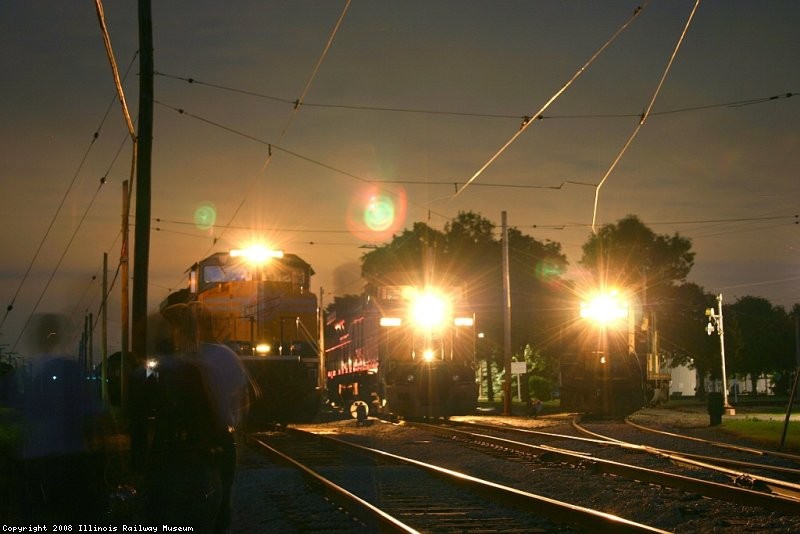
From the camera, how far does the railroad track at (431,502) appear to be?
28.3 ft

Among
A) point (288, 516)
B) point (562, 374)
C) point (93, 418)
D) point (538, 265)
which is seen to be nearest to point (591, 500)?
point (288, 516)

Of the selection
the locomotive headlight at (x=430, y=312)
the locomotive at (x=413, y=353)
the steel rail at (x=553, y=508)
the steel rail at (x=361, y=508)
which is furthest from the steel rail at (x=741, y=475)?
the locomotive headlight at (x=430, y=312)

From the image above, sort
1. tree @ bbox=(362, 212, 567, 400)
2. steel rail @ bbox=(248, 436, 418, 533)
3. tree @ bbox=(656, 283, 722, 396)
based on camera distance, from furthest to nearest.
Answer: tree @ bbox=(656, 283, 722, 396) → tree @ bbox=(362, 212, 567, 400) → steel rail @ bbox=(248, 436, 418, 533)

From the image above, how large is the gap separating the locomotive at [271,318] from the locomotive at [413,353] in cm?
248

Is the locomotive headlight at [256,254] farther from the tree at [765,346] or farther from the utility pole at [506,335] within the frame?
the tree at [765,346]

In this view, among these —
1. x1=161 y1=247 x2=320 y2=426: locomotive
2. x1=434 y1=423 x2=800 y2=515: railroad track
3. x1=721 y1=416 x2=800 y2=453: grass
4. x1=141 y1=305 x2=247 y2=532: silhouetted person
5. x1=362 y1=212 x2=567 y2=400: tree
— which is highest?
x1=362 y1=212 x2=567 y2=400: tree

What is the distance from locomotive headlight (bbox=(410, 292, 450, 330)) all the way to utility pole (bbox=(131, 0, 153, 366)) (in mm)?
14733

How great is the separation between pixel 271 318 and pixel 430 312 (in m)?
5.51

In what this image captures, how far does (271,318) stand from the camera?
1078 inches

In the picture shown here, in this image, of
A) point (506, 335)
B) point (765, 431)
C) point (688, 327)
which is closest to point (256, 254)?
point (506, 335)

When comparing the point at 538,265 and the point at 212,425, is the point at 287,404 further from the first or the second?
the point at 538,265

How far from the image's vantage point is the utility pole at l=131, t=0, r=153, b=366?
16266 mm

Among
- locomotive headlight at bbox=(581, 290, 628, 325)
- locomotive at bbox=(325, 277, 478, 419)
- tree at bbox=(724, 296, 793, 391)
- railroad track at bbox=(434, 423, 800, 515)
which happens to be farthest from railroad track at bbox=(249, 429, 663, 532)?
tree at bbox=(724, 296, 793, 391)

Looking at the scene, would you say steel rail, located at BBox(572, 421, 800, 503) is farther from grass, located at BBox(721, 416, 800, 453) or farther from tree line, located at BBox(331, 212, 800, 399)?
tree line, located at BBox(331, 212, 800, 399)
